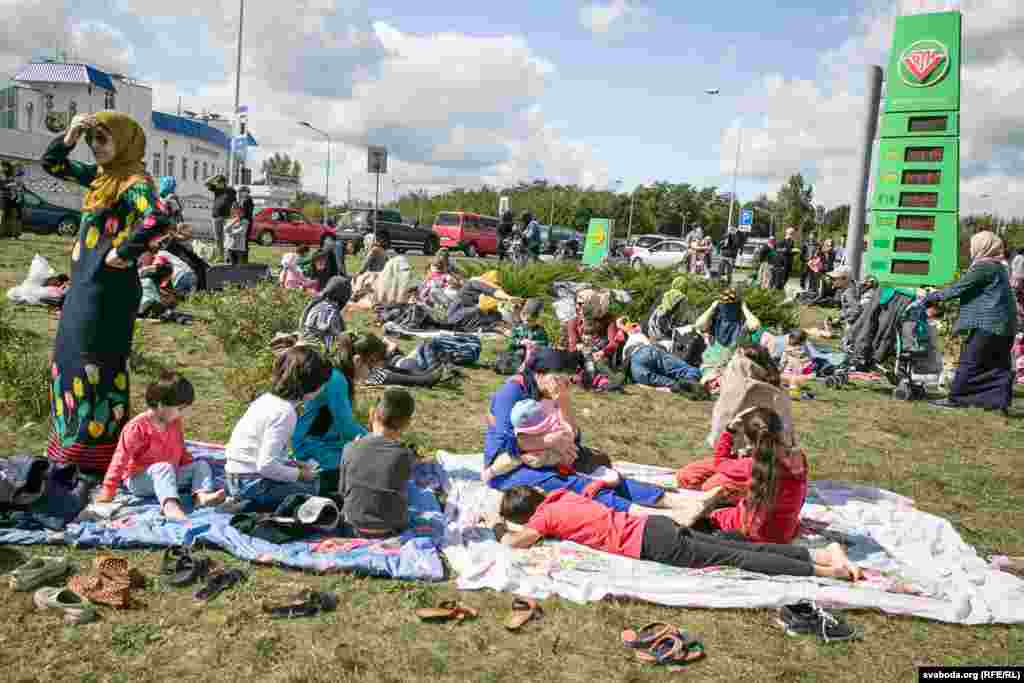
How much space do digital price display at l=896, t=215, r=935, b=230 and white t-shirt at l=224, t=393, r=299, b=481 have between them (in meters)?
11.9

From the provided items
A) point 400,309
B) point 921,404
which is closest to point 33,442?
point 400,309

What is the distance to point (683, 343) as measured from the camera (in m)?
9.77

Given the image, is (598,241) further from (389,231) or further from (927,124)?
(927,124)

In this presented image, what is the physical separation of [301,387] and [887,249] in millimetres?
11804

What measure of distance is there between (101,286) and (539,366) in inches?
104

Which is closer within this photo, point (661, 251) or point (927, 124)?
point (927, 124)

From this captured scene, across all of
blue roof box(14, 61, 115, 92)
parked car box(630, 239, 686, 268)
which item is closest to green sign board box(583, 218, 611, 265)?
parked car box(630, 239, 686, 268)

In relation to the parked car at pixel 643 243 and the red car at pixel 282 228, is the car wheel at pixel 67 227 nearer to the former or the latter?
the red car at pixel 282 228

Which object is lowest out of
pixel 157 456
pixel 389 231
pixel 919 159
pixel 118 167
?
pixel 157 456

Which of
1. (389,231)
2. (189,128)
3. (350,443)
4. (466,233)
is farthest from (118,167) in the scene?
(189,128)

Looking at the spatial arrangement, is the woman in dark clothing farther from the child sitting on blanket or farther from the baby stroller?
the child sitting on blanket

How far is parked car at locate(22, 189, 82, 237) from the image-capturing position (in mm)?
19453

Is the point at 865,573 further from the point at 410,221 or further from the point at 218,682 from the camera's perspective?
the point at 410,221

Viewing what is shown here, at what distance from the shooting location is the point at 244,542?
4027 millimetres
